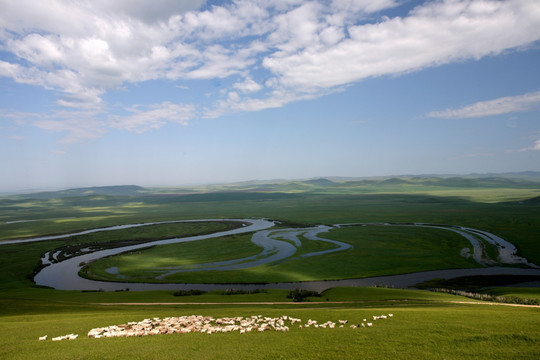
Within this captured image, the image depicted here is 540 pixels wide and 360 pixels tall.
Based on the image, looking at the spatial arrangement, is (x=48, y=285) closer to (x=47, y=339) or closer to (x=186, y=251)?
(x=186, y=251)

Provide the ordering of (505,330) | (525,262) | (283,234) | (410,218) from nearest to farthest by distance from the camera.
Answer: (505,330) → (525,262) → (283,234) → (410,218)

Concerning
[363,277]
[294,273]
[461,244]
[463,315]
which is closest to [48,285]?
[294,273]

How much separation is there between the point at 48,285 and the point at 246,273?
36.2 meters

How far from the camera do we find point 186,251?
76.1 m

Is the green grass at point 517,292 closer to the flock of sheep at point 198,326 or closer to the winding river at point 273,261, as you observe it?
the winding river at point 273,261

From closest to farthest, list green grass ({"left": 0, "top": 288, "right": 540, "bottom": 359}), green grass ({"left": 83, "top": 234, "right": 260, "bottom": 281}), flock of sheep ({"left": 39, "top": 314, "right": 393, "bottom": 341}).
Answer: green grass ({"left": 0, "top": 288, "right": 540, "bottom": 359})
flock of sheep ({"left": 39, "top": 314, "right": 393, "bottom": 341})
green grass ({"left": 83, "top": 234, "right": 260, "bottom": 281})

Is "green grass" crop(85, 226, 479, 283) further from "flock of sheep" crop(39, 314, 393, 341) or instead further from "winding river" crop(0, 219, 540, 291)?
"flock of sheep" crop(39, 314, 393, 341)

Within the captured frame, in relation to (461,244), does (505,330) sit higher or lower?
higher

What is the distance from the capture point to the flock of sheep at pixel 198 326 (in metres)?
16.6

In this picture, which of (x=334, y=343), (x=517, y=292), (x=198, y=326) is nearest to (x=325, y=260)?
(x=517, y=292)

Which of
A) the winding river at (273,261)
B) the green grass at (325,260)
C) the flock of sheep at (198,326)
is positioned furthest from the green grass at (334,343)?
the green grass at (325,260)

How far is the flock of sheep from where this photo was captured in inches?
652

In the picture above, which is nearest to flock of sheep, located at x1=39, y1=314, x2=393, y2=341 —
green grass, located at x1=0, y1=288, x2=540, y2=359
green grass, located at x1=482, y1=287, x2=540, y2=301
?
green grass, located at x1=0, y1=288, x2=540, y2=359

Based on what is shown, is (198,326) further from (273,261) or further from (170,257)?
(170,257)
